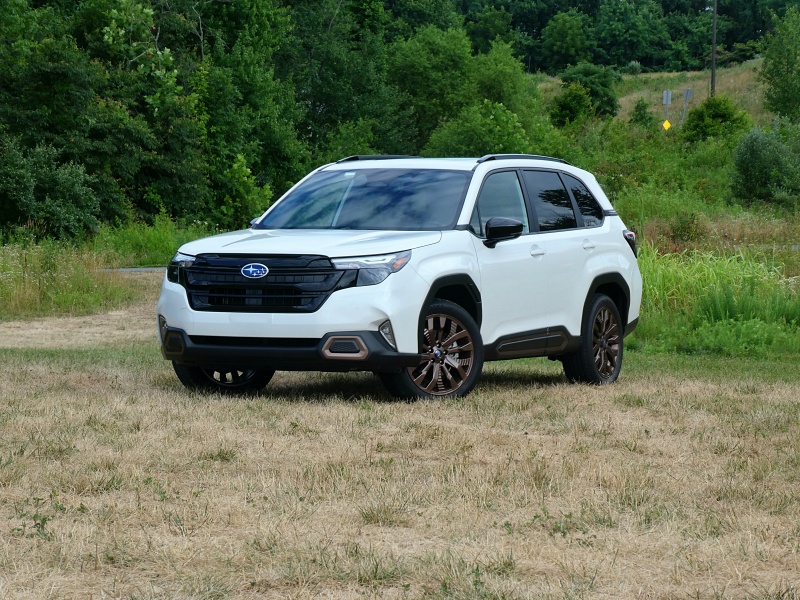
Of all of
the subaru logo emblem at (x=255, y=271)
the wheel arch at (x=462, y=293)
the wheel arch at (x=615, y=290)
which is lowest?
the wheel arch at (x=615, y=290)

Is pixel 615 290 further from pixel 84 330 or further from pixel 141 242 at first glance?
pixel 141 242

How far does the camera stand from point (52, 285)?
2059cm

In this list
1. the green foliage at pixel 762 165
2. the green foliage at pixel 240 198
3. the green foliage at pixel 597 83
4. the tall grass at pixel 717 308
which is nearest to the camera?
the tall grass at pixel 717 308

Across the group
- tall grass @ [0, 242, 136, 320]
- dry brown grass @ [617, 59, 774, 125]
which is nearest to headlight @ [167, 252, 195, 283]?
tall grass @ [0, 242, 136, 320]

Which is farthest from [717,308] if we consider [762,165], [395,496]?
[762,165]

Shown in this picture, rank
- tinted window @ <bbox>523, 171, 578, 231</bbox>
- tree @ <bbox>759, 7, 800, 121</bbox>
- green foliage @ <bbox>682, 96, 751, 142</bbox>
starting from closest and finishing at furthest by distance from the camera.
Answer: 1. tinted window @ <bbox>523, 171, 578, 231</bbox>
2. green foliage @ <bbox>682, 96, 751, 142</bbox>
3. tree @ <bbox>759, 7, 800, 121</bbox>

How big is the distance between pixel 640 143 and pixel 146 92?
20.7m

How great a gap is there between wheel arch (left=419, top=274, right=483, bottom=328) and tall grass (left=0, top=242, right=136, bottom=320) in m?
10.9

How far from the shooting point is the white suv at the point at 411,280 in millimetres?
9125

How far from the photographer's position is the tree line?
1337 inches

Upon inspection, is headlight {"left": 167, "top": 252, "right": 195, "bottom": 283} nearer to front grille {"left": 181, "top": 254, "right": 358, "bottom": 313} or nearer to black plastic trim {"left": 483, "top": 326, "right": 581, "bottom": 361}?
front grille {"left": 181, "top": 254, "right": 358, "bottom": 313}

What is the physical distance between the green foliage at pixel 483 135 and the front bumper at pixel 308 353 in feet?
123

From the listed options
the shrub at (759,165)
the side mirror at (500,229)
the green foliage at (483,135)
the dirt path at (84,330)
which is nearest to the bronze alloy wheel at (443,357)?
the side mirror at (500,229)

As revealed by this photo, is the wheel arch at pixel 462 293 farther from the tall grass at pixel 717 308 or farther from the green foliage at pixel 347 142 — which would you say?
the green foliage at pixel 347 142
